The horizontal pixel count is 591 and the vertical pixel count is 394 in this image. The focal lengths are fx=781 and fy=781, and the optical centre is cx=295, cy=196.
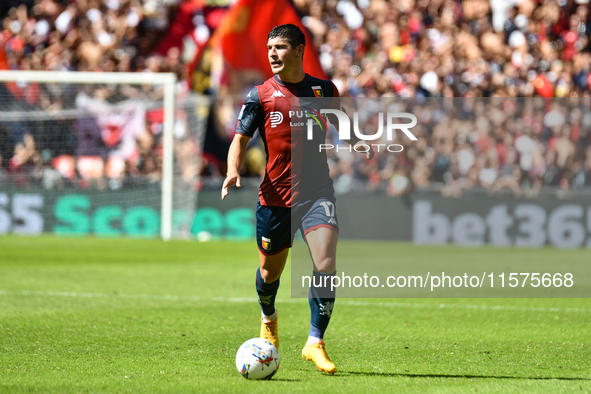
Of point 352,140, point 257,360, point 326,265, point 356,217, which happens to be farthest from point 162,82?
point 257,360

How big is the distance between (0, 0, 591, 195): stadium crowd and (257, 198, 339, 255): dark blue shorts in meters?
11.2

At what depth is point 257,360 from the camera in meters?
4.55

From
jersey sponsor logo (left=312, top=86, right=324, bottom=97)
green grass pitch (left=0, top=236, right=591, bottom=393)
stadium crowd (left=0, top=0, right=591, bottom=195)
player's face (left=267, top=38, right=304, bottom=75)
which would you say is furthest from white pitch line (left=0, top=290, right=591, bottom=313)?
stadium crowd (left=0, top=0, right=591, bottom=195)

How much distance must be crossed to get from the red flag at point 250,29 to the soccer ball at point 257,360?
1338 cm

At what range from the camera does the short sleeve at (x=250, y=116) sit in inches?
197

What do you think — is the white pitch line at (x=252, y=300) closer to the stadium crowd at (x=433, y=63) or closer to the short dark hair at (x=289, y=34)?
the short dark hair at (x=289, y=34)

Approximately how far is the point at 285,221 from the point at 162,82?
11.9 meters

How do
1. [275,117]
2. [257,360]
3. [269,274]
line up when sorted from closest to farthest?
[257,360]
[275,117]
[269,274]

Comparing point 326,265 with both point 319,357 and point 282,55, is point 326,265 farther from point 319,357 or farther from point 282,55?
point 282,55

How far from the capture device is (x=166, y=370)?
4.75m

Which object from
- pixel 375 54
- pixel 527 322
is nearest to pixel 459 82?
pixel 375 54

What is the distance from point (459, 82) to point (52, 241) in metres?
9.22

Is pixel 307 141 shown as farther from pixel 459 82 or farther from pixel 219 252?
pixel 459 82

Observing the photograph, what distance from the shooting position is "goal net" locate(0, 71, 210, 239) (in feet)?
57.0
